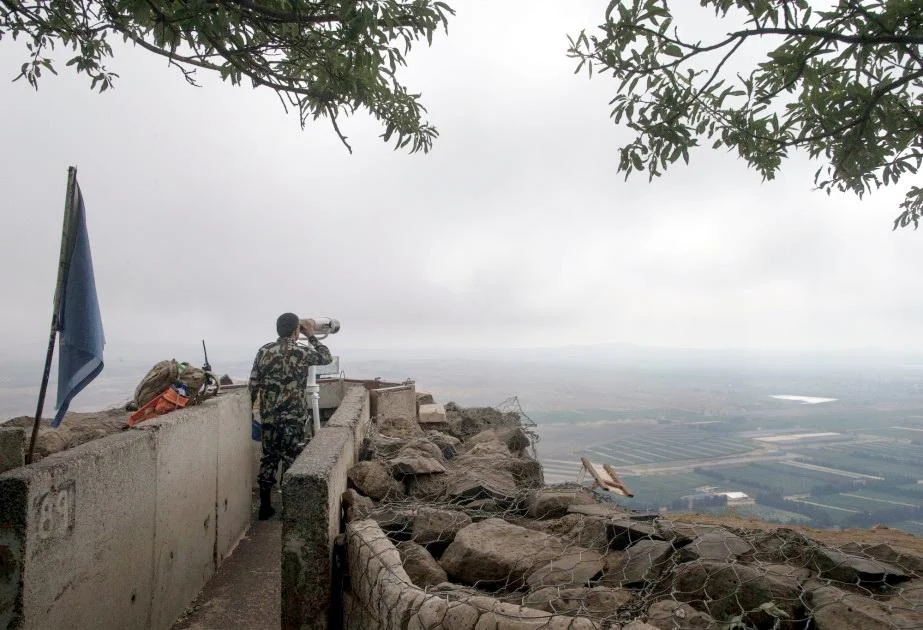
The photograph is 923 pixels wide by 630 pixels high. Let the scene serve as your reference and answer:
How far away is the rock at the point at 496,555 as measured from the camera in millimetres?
2906

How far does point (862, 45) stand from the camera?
2.79 m

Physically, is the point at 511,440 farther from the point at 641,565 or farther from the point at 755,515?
the point at 641,565

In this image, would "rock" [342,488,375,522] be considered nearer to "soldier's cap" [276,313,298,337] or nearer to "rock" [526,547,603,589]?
"rock" [526,547,603,589]

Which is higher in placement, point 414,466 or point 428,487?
point 414,466

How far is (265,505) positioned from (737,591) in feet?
17.6

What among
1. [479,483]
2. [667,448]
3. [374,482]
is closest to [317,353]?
[374,482]

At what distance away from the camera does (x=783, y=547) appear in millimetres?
2859

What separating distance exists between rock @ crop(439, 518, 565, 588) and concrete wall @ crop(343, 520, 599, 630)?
36 centimetres

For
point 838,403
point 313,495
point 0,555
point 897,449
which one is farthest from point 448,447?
point 838,403

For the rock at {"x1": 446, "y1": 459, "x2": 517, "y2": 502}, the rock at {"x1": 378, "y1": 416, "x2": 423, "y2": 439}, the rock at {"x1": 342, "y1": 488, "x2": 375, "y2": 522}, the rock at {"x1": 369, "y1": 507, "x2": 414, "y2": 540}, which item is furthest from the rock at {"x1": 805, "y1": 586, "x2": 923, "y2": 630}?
the rock at {"x1": 378, "y1": 416, "x2": 423, "y2": 439}

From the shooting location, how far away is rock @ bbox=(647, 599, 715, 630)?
2078 millimetres

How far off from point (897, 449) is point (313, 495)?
35883mm

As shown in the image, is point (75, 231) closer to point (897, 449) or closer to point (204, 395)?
point (204, 395)

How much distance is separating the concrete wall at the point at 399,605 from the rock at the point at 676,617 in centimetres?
30
